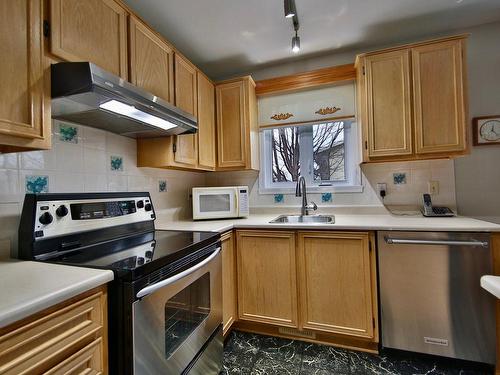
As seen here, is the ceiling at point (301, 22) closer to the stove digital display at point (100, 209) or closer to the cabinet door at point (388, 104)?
the cabinet door at point (388, 104)

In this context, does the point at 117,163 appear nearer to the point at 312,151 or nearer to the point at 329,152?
the point at 312,151

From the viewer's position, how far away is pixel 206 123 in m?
2.26

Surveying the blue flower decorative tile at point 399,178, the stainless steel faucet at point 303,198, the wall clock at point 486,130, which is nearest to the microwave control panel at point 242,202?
the stainless steel faucet at point 303,198

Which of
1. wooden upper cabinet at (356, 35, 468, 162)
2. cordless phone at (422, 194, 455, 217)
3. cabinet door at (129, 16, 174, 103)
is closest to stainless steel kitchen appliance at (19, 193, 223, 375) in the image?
cabinet door at (129, 16, 174, 103)

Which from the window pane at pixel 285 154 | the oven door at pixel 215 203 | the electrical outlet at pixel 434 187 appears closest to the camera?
the electrical outlet at pixel 434 187

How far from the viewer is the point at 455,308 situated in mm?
1510

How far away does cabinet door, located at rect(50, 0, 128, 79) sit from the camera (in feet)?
3.41

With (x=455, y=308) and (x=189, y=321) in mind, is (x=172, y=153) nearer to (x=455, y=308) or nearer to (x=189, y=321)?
(x=189, y=321)

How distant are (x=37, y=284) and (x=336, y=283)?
62.7 inches

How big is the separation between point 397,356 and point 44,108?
2356 millimetres

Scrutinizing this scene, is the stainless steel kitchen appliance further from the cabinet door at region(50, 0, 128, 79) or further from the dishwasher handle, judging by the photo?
the dishwasher handle

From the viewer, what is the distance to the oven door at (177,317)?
3.09 feet

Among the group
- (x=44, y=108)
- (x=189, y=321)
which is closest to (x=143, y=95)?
(x=44, y=108)

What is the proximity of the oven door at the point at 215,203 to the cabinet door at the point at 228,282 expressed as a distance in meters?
0.34
